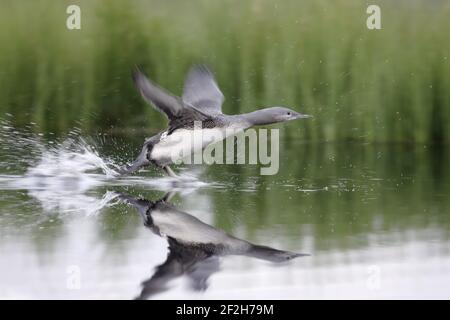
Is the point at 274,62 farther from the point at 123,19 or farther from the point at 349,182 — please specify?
the point at 349,182

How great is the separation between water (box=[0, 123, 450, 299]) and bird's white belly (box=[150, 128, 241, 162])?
295 millimetres

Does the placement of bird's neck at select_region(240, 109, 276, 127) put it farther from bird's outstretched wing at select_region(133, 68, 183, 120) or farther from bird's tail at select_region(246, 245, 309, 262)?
bird's tail at select_region(246, 245, 309, 262)

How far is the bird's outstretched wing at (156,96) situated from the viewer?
19.2 ft

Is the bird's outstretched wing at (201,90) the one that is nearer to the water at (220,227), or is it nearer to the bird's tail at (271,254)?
the water at (220,227)

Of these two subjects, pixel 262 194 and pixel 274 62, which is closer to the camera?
pixel 262 194

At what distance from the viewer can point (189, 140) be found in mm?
6430

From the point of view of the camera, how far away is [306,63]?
9.26 meters

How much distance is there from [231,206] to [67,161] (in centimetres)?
186

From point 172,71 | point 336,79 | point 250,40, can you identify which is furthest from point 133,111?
point 336,79

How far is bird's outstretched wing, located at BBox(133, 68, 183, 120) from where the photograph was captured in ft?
19.2

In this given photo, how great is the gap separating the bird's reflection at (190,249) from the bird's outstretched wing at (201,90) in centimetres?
124

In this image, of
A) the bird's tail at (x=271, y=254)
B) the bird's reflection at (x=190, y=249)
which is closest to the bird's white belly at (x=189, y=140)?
the bird's reflection at (x=190, y=249)

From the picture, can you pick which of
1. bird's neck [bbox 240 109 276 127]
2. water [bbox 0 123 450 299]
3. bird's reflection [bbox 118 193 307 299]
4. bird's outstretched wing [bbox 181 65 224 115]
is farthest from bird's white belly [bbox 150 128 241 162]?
bird's reflection [bbox 118 193 307 299]

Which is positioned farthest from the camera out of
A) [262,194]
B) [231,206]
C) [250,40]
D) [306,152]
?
[250,40]
